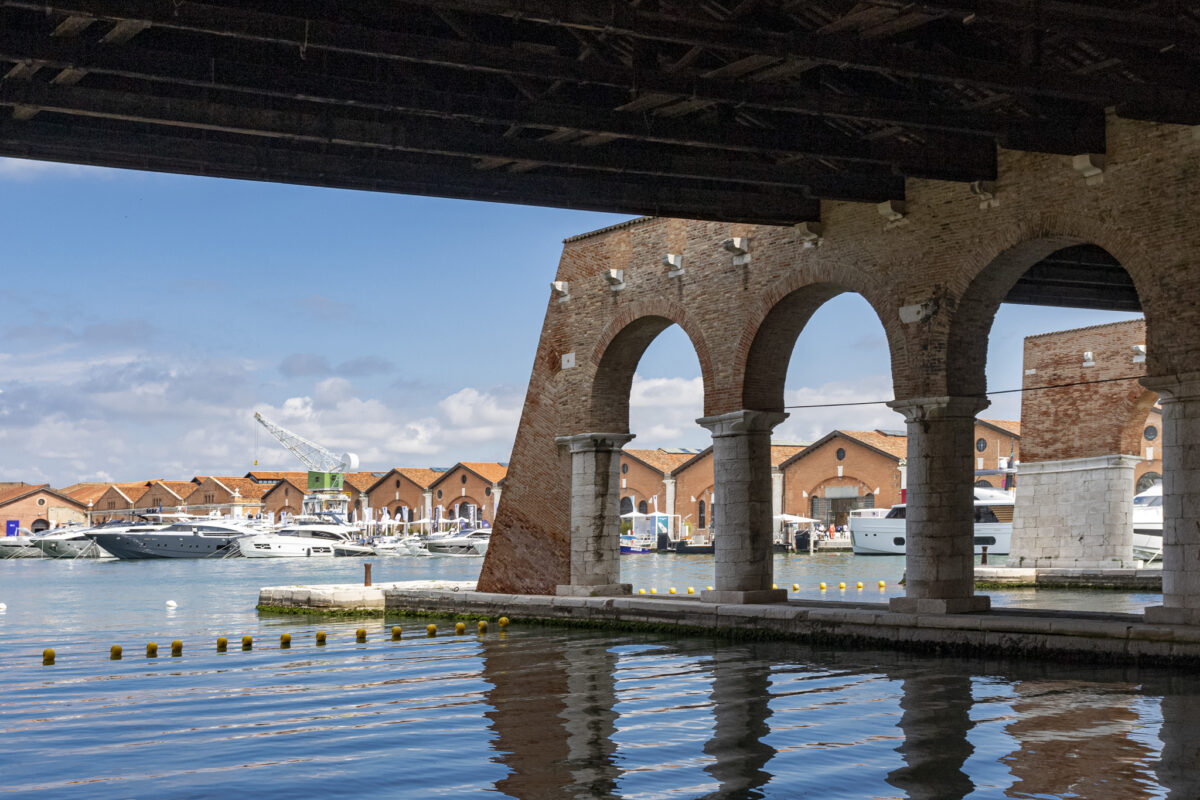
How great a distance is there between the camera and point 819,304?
18953 millimetres

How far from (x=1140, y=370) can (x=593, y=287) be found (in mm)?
13679

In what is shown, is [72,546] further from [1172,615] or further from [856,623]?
[1172,615]

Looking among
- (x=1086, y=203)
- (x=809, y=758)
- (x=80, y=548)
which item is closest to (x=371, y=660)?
(x=809, y=758)

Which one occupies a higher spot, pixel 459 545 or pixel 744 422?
pixel 744 422

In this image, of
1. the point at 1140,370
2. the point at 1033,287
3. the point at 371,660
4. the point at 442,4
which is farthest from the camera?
the point at 1140,370

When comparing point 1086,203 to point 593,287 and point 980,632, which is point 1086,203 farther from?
point 593,287

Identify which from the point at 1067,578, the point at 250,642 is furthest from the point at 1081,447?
the point at 250,642

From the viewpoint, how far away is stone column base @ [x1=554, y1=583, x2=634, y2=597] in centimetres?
2105

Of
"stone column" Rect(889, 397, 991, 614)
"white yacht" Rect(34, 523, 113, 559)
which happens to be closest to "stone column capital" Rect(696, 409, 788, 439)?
"stone column" Rect(889, 397, 991, 614)

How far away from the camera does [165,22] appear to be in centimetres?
1046

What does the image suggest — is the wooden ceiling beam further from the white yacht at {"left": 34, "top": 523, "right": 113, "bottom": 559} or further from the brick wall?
the white yacht at {"left": 34, "top": 523, "right": 113, "bottom": 559}

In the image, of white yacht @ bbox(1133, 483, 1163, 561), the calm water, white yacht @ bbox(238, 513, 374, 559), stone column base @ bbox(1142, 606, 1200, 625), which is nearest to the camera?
the calm water

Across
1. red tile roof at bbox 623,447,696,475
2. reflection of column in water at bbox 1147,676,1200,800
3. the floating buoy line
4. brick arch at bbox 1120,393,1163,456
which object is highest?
red tile roof at bbox 623,447,696,475

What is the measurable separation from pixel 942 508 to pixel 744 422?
11.5 ft
